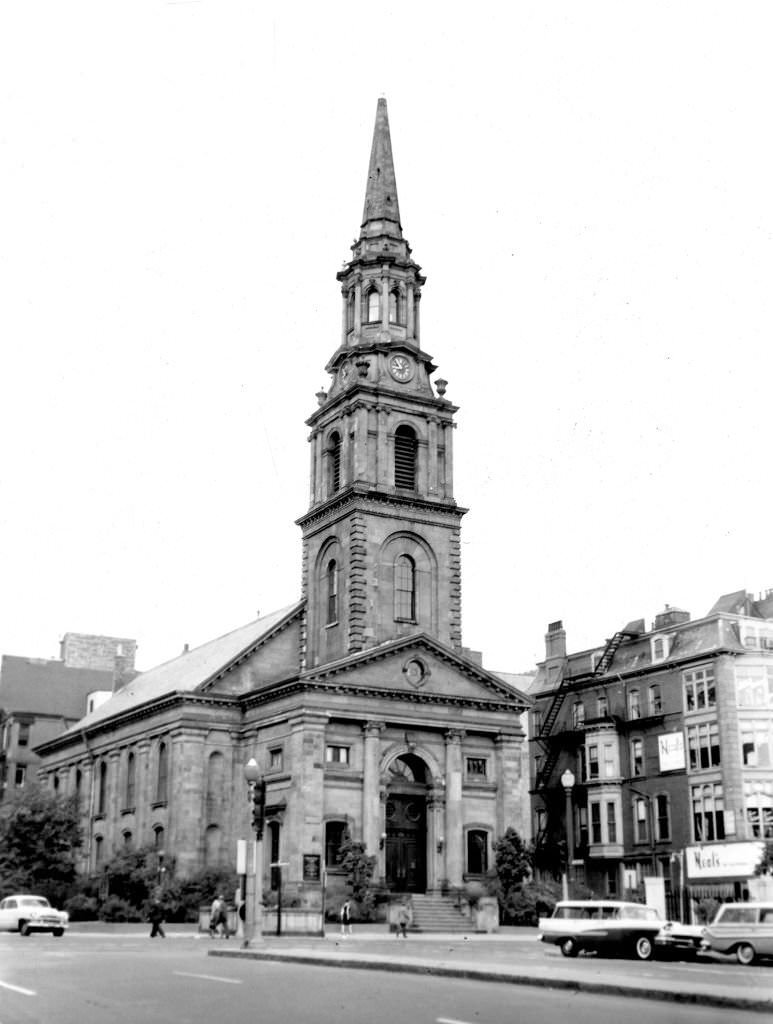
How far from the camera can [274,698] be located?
198ft

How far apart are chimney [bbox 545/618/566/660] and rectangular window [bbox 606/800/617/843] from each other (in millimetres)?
11346

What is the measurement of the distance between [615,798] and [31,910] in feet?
109

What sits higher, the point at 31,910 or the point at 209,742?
the point at 209,742

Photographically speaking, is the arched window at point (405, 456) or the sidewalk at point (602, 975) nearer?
the sidewalk at point (602, 975)

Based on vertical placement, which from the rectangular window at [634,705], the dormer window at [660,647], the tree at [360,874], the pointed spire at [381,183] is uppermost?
the pointed spire at [381,183]

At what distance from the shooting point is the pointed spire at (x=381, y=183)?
72062mm

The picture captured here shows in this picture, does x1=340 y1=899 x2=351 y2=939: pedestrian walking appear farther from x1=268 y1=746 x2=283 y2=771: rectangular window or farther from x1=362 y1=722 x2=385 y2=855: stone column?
x1=268 y1=746 x2=283 y2=771: rectangular window

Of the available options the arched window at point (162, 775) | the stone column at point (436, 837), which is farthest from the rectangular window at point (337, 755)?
the arched window at point (162, 775)

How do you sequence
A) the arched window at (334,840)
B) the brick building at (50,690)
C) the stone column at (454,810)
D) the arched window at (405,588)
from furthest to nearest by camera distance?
the brick building at (50,690) → the arched window at (405,588) → the stone column at (454,810) → the arched window at (334,840)

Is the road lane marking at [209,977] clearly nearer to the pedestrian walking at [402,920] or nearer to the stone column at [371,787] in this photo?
the pedestrian walking at [402,920]

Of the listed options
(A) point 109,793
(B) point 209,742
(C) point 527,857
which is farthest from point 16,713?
(C) point 527,857

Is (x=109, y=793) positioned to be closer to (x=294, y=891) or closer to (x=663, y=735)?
(x=294, y=891)

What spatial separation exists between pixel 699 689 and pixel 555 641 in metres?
14.7

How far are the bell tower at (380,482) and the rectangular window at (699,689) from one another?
39.7 feet
